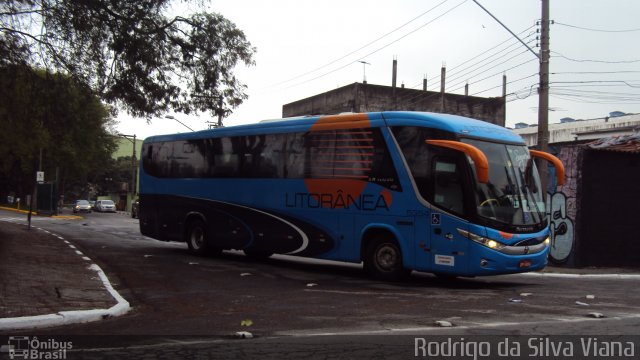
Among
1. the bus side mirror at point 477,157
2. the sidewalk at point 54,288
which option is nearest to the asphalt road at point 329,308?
the sidewalk at point 54,288

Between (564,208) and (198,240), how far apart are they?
10.8 metres

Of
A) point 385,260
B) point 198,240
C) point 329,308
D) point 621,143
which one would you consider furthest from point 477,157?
point 621,143

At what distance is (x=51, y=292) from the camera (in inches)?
365

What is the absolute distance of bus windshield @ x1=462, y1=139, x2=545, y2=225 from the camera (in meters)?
10.9

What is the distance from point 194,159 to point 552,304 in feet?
36.2

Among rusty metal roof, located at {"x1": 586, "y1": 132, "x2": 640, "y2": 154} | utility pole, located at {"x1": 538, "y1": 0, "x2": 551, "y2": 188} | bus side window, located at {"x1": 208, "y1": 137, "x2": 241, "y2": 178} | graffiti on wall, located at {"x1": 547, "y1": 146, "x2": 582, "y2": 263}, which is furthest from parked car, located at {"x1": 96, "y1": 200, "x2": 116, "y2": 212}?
utility pole, located at {"x1": 538, "y1": 0, "x2": 551, "y2": 188}

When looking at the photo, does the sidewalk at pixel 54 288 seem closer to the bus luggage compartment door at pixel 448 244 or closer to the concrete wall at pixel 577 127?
the bus luggage compartment door at pixel 448 244

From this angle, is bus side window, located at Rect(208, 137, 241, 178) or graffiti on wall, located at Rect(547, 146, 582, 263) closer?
bus side window, located at Rect(208, 137, 241, 178)

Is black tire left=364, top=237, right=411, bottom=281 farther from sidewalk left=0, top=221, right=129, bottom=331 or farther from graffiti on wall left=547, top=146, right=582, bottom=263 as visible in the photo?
graffiti on wall left=547, top=146, right=582, bottom=263

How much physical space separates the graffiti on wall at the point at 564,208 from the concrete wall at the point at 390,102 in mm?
23742

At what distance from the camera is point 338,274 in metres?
13.6

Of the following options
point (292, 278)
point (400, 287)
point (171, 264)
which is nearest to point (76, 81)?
point (171, 264)

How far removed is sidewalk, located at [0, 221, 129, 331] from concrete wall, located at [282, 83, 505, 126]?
94.1 feet

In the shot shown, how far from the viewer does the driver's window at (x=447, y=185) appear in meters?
10.9
